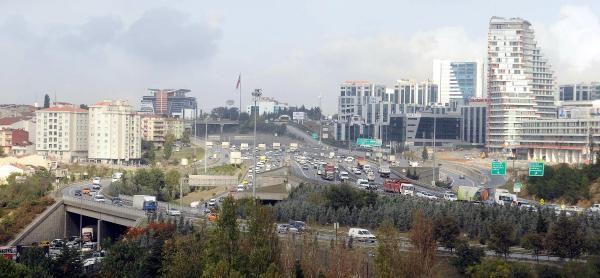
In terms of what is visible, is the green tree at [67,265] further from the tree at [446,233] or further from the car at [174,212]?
the car at [174,212]

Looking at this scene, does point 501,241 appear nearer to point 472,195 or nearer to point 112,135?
point 472,195

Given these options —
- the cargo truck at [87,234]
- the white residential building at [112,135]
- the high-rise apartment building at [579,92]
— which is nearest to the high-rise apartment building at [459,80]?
the high-rise apartment building at [579,92]

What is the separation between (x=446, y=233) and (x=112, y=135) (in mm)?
56474

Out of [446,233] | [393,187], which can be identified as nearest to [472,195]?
[393,187]

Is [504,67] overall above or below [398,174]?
above

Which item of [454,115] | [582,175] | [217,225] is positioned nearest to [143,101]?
[454,115]

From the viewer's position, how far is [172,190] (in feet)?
171

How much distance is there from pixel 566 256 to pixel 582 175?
73.4 feet

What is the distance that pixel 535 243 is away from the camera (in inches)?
1020

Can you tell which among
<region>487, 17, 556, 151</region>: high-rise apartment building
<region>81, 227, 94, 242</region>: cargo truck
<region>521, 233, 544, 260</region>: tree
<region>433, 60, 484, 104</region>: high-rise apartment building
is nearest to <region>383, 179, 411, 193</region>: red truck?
<region>81, 227, 94, 242</region>: cargo truck

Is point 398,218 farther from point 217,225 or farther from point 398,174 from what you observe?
point 398,174

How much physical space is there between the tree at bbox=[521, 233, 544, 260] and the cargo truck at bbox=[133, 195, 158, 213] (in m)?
18.3

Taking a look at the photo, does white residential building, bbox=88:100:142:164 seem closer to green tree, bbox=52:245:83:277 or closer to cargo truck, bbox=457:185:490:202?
cargo truck, bbox=457:185:490:202

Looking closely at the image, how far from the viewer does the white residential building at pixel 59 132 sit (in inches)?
3253
